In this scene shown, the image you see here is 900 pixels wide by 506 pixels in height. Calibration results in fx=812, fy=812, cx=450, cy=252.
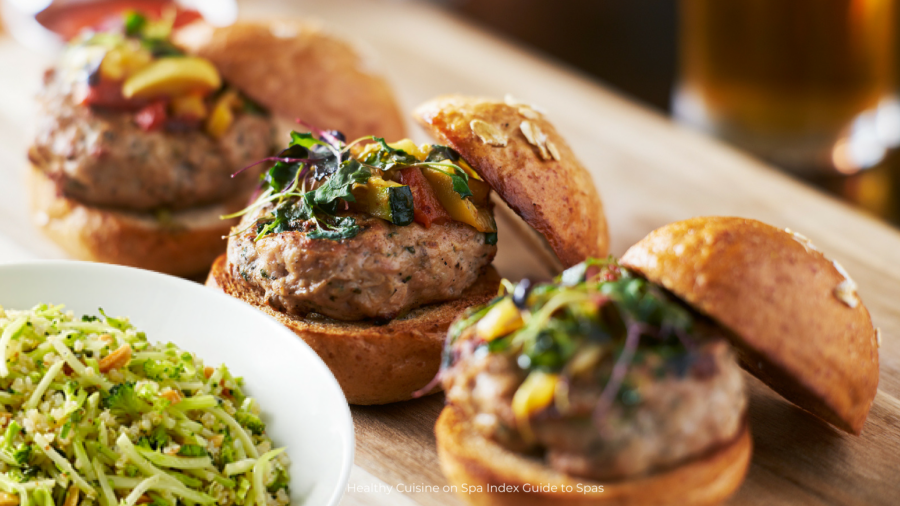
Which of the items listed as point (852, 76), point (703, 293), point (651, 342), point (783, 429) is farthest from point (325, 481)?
point (852, 76)

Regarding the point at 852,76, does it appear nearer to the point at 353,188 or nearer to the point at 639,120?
the point at 639,120

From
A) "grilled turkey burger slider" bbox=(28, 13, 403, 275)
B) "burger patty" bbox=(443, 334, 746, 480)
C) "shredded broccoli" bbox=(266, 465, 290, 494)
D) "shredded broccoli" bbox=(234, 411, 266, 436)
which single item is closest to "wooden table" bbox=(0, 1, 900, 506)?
"shredded broccoli" bbox=(266, 465, 290, 494)

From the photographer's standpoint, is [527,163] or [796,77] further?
[796,77]

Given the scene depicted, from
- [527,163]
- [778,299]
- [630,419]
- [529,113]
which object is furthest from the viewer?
[529,113]

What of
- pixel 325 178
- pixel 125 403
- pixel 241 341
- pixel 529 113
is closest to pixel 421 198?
pixel 325 178

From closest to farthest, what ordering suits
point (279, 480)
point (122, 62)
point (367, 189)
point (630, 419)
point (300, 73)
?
1. point (630, 419)
2. point (279, 480)
3. point (367, 189)
4. point (122, 62)
5. point (300, 73)

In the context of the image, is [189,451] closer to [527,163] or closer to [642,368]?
[642,368]
